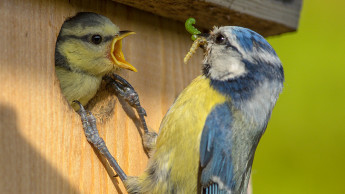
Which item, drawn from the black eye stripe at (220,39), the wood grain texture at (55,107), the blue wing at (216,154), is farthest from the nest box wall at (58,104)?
the blue wing at (216,154)

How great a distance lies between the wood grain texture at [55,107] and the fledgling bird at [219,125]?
0.33 feet

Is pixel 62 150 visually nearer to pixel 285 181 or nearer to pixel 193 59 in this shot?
pixel 193 59

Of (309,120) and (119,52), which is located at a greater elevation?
(119,52)

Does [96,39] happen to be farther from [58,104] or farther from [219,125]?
[219,125]

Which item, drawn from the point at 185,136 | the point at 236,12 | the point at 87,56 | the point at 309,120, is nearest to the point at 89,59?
the point at 87,56

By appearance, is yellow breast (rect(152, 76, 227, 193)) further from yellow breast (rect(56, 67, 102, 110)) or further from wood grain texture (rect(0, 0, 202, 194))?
yellow breast (rect(56, 67, 102, 110))

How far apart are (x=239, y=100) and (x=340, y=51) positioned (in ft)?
4.74

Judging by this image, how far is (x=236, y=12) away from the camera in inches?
93.7

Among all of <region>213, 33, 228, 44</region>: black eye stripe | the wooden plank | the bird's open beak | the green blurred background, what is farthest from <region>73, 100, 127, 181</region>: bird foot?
the green blurred background

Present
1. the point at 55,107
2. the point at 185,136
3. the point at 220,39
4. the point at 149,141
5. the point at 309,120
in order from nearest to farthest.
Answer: the point at 55,107, the point at 185,136, the point at 149,141, the point at 220,39, the point at 309,120

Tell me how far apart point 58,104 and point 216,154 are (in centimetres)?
65

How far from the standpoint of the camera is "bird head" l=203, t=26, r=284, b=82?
218 centimetres

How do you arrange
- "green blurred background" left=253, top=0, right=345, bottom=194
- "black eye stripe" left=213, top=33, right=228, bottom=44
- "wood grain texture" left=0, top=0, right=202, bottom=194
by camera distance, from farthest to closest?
"green blurred background" left=253, top=0, right=345, bottom=194 < "black eye stripe" left=213, top=33, right=228, bottom=44 < "wood grain texture" left=0, top=0, right=202, bottom=194

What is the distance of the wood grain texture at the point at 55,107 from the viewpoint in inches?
69.1
